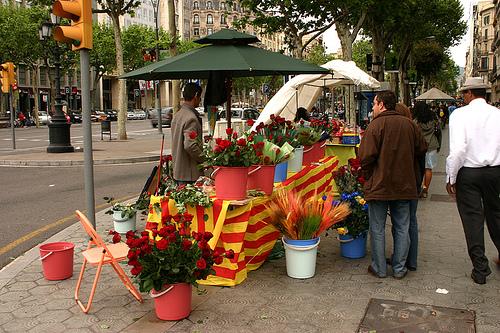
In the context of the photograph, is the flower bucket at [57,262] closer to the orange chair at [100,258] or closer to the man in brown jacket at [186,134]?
the orange chair at [100,258]

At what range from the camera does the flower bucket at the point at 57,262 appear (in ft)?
17.1

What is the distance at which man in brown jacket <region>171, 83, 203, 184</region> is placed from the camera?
5.82 metres

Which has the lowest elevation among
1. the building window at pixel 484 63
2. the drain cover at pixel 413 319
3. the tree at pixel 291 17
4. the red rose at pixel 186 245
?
the drain cover at pixel 413 319

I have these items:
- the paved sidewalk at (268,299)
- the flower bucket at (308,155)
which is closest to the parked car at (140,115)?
the flower bucket at (308,155)

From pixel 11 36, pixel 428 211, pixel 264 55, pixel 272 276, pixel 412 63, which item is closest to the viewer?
pixel 272 276

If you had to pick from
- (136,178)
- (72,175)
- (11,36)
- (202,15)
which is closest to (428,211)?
(136,178)

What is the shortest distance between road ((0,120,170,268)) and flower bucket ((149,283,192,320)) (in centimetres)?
303

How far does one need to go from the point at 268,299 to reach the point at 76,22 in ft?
12.3

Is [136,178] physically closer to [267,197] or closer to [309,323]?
[267,197]

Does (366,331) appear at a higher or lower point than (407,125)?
lower

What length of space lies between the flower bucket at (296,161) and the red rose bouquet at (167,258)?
2.47 m

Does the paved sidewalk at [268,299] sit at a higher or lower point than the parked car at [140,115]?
lower

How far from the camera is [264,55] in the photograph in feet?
20.4

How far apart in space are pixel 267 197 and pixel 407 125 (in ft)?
5.16
